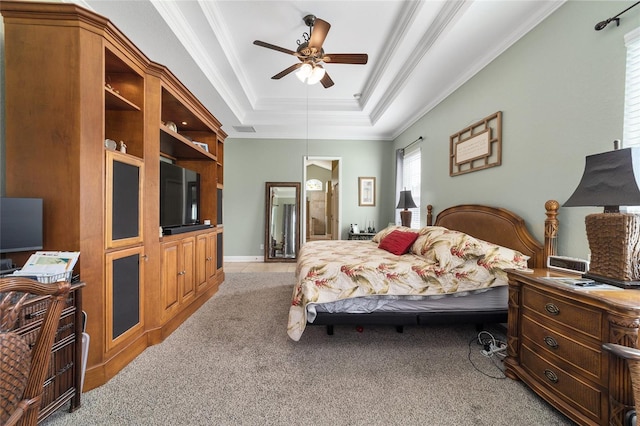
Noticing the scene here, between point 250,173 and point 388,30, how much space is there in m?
3.83

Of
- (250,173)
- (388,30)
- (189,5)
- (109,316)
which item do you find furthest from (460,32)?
(250,173)

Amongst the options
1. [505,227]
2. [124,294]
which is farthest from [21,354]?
[505,227]

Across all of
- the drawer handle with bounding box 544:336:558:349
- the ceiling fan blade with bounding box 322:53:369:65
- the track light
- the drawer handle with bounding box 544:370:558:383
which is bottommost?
the drawer handle with bounding box 544:370:558:383

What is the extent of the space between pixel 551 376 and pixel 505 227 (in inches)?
49.2

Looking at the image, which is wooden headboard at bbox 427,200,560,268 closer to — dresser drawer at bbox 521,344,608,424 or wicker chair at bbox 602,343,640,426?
dresser drawer at bbox 521,344,608,424

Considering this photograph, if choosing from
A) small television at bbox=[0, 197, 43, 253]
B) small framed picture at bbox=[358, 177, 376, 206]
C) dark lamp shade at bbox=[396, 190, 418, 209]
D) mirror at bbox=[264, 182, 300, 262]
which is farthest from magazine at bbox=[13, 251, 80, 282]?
small framed picture at bbox=[358, 177, 376, 206]

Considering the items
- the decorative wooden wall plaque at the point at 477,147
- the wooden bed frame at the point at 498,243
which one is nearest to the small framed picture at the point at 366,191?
the decorative wooden wall plaque at the point at 477,147

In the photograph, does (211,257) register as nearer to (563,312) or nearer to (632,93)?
(563,312)

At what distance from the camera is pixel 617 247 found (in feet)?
4.23

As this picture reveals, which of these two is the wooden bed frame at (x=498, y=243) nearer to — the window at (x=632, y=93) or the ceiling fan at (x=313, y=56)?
the window at (x=632, y=93)

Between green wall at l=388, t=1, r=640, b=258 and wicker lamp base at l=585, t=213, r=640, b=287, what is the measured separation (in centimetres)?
45

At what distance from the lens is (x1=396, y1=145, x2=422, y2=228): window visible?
425 centimetres

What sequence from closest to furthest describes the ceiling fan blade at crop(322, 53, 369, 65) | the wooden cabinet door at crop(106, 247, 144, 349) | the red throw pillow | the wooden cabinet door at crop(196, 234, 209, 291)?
the wooden cabinet door at crop(106, 247, 144, 349)
the ceiling fan blade at crop(322, 53, 369, 65)
the red throw pillow
the wooden cabinet door at crop(196, 234, 209, 291)

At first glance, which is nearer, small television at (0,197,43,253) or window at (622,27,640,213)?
small television at (0,197,43,253)
